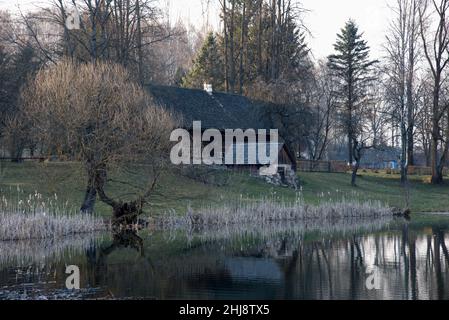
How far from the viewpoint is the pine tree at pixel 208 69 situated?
51.3 meters

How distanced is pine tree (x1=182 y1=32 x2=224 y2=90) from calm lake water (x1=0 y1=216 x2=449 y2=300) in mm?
26020

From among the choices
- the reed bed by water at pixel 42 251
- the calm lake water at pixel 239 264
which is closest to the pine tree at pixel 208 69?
the calm lake water at pixel 239 264

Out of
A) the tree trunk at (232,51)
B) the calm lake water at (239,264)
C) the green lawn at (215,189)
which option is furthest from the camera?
the tree trunk at (232,51)

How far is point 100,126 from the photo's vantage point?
23797 millimetres

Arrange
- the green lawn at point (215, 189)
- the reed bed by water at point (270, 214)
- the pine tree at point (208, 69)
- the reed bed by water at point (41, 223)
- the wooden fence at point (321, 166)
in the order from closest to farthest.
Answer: the reed bed by water at point (41, 223), the reed bed by water at point (270, 214), the green lawn at point (215, 189), the wooden fence at point (321, 166), the pine tree at point (208, 69)

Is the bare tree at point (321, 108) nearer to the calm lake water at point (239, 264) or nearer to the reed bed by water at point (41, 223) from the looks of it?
the calm lake water at point (239, 264)

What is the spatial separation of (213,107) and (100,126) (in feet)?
62.8

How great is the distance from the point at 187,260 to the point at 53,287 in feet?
15.9

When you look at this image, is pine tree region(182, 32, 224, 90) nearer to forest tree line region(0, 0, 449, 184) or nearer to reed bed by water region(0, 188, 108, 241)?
forest tree line region(0, 0, 449, 184)

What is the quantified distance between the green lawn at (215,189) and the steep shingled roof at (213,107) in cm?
426

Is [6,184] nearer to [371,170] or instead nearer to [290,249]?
[290,249]

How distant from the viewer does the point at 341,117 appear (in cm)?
4709

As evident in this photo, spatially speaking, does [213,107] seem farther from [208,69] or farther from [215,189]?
[215,189]

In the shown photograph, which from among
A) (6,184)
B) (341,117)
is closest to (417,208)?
(341,117)
